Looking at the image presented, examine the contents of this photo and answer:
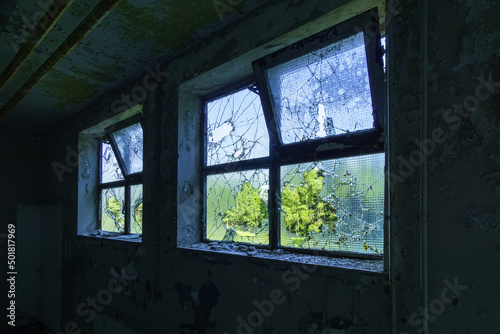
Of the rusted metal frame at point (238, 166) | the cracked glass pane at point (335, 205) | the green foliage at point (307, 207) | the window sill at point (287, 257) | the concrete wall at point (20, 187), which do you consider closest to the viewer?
the window sill at point (287, 257)

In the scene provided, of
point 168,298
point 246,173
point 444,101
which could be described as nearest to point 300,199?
point 246,173

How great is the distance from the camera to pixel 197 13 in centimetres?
162

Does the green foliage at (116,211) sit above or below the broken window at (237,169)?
below

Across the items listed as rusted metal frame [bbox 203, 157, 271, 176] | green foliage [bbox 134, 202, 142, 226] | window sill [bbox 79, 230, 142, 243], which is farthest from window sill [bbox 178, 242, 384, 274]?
A: window sill [bbox 79, 230, 142, 243]

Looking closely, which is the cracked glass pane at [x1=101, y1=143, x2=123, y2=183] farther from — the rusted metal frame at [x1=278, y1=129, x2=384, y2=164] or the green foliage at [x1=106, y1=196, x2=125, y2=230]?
the rusted metal frame at [x1=278, y1=129, x2=384, y2=164]

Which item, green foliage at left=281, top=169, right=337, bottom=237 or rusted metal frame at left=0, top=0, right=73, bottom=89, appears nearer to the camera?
rusted metal frame at left=0, top=0, right=73, bottom=89

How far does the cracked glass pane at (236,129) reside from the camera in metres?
1.83

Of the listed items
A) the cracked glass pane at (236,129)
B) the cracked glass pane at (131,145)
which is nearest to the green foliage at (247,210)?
the cracked glass pane at (236,129)

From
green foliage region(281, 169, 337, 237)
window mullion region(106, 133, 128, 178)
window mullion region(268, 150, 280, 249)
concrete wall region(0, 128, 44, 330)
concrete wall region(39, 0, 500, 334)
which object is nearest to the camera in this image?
Answer: concrete wall region(39, 0, 500, 334)

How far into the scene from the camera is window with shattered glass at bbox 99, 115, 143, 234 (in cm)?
276

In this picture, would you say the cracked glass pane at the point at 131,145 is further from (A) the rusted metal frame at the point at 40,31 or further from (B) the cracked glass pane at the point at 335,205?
(B) the cracked glass pane at the point at 335,205

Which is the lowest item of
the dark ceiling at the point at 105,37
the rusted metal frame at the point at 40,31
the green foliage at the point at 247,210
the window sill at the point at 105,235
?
the window sill at the point at 105,235

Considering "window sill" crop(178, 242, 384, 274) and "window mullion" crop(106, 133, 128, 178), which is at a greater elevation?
"window mullion" crop(106, 133, 128, 178)

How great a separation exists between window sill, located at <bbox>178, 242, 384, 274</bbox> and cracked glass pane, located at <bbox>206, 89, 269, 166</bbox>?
549 mm
